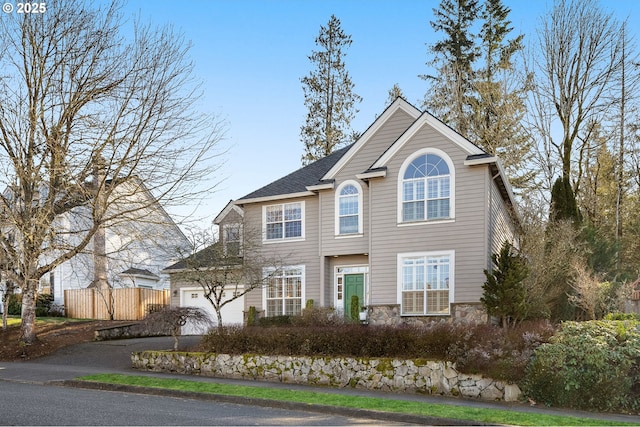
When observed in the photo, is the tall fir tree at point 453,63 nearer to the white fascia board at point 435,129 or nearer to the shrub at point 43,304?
the white fascia board at point 435,129

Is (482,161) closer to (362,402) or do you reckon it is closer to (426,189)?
(426,189)

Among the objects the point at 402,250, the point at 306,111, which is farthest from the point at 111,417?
the point at 306,111

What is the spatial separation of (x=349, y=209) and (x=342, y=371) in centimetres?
908

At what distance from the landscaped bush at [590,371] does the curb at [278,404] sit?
3231 millimetres

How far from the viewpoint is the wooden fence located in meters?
29.9

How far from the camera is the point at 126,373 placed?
15984 mm

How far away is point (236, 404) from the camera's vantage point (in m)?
11.6

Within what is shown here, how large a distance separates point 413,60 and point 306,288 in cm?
1799

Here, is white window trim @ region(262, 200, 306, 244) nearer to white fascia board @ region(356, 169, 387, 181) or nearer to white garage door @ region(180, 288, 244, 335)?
white garage door @ region(180, 288, 244, 335)

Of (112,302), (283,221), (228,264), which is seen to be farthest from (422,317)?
(112,302)

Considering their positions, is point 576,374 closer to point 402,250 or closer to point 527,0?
point 402,250

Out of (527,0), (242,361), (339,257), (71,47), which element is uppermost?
(527,0)

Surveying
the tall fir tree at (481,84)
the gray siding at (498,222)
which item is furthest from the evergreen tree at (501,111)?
the gray siding at (498,222)

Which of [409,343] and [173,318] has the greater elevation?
[173,318]
